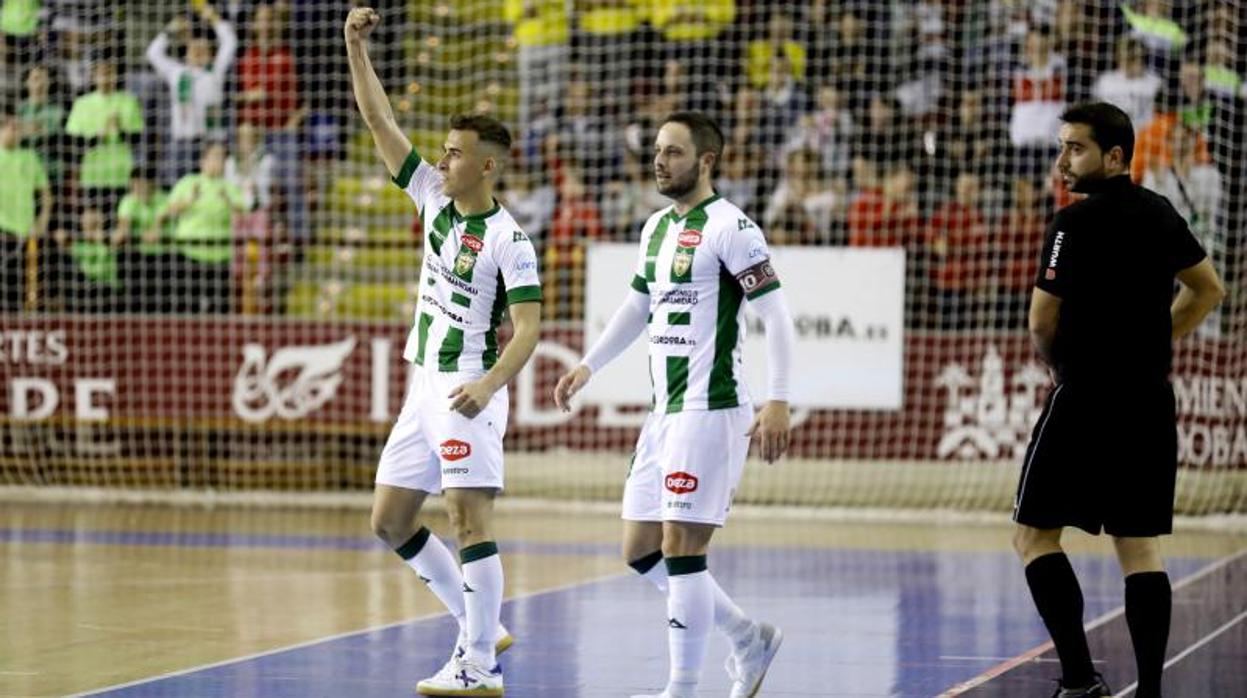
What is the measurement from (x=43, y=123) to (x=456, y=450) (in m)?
11.5

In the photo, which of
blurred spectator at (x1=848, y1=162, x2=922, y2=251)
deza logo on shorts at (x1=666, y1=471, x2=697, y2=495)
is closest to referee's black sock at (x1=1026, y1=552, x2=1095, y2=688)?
deza logo on shorts at (x1=666, y1=471, x2=697, y2=495)

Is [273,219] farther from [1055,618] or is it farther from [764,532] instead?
[1055,618]

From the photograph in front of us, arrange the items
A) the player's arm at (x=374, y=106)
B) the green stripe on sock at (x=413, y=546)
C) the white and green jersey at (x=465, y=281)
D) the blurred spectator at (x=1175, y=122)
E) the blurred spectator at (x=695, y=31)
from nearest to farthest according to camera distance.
A: the white and green jersey at (x=465, y=281) < the player's arm at (x=374, y=106) < the green stripe on sock at (x=413, y=546) < the blurred spectator at (x=1175, y=122) < the blurred spectator at (x=695, y=31)

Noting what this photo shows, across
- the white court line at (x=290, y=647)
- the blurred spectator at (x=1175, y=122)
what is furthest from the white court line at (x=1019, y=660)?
the blurred spectator at (x=1175, y=122)

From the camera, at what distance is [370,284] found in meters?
17.6

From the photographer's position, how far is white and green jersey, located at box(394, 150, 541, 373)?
24.9ft

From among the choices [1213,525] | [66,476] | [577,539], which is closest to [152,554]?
[577,539]

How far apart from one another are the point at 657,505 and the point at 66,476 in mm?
10650

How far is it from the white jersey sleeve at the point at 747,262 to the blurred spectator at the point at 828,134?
10.5 metres

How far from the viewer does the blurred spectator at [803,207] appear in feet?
54.6

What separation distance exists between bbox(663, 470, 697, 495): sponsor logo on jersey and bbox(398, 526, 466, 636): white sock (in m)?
1.39

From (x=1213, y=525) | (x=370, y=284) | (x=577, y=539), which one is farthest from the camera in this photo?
(x=370, y=284)

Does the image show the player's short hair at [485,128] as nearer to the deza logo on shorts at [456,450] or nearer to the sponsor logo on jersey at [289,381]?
the deza logo on shorts at [456,450]

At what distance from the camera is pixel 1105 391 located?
6836mm
